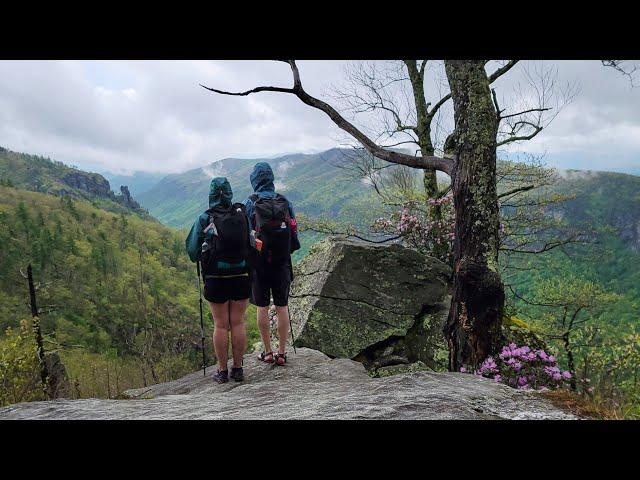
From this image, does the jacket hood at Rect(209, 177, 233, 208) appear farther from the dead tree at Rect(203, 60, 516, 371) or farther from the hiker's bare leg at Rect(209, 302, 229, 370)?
the dead tree at Rect(203, 60, 516, 371)

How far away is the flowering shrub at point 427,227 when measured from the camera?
12812mm

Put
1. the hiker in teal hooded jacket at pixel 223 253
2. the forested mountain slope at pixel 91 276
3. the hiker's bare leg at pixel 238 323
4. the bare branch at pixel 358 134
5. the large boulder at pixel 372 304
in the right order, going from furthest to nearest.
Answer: the forested mountain slope at pixel 91 276, the large boulder at pixel 372 304, the bare branch at pixel 358 134, the hiker's bare leg at pixel 238 323, the hiker in teal hooded jacket at pixel 223 253

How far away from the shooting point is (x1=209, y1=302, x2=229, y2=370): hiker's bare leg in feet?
17.6

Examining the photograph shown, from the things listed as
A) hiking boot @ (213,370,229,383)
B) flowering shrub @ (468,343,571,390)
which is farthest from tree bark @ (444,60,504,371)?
hiking boot @ (213,370,229,383)

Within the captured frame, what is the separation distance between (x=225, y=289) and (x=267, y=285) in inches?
31.0

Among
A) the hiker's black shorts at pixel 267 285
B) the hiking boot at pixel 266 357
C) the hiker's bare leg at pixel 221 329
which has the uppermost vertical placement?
the hiker's black shorts at pixel 267 285

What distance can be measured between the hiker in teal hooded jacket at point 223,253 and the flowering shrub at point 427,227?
8.47 m

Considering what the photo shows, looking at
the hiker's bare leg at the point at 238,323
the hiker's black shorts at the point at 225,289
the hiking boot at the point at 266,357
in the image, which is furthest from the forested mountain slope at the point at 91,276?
the hiker's black shorts at the point at 225,289

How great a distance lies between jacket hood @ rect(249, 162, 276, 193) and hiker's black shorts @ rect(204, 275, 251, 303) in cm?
120

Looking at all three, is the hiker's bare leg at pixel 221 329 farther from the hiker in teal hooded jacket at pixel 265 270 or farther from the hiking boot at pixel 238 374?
the hiker in teal hooded jacket at pixel 265 270

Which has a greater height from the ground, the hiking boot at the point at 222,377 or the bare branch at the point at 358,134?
the bare branch at the point at 358,134

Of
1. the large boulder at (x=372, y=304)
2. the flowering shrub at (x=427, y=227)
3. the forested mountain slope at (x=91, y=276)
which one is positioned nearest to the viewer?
the large boulder at (x=372, y=304)
